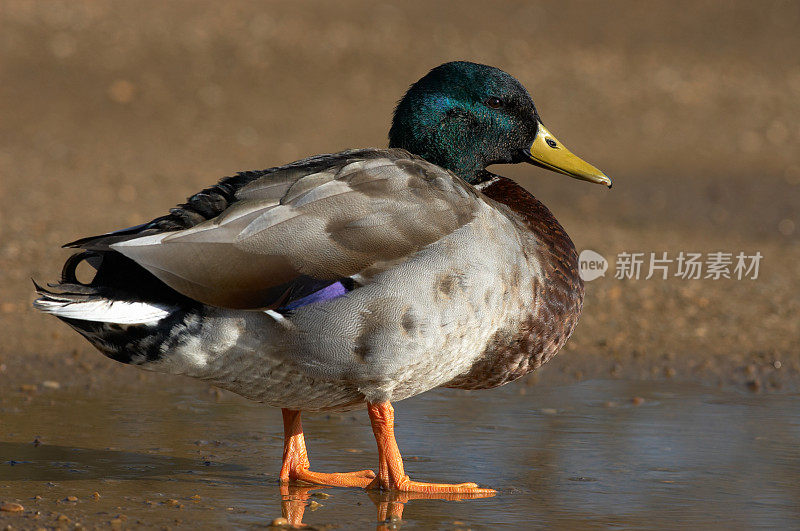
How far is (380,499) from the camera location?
3857 mm

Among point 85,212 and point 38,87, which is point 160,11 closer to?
point 38,87

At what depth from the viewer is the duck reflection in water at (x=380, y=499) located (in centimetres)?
364

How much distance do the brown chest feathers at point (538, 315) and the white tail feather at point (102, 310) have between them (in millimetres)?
1115

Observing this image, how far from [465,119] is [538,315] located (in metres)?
0.80

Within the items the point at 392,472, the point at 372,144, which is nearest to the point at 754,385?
the point at 392,472

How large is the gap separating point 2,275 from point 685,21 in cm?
1191

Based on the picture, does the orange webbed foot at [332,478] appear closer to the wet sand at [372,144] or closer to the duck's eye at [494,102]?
the wet sand at [372,144]

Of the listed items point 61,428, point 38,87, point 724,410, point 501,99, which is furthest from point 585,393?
point 38,87

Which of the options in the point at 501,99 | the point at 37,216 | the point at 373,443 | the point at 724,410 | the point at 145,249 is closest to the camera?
the point at 145,249

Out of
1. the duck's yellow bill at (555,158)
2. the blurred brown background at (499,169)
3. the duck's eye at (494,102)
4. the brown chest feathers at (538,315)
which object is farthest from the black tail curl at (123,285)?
the blurred brown background at (499,169)

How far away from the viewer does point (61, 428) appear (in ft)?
15.2

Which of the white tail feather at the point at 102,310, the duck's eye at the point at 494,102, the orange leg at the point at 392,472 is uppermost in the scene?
the duck's eye at the point at 494,102

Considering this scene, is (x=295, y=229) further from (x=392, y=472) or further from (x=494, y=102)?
(x=494, y=102)

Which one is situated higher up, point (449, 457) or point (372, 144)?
point (372, 144)
